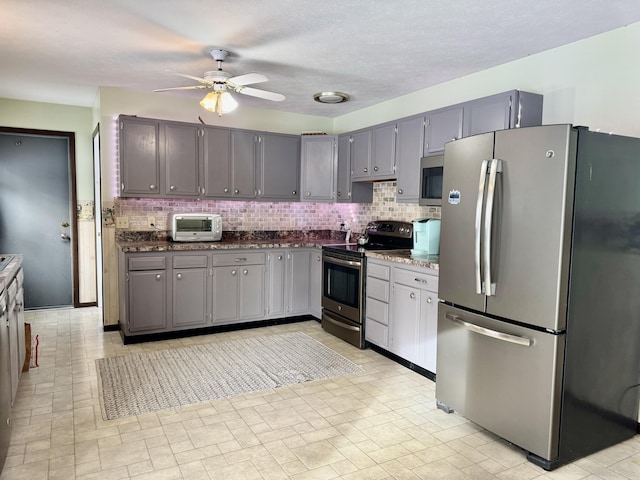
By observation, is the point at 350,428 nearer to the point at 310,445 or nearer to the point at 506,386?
the point at 310,445

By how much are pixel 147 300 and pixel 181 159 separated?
4.94 feet

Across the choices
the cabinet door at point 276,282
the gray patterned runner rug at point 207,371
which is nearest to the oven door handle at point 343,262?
the cabinet door at point 276,282

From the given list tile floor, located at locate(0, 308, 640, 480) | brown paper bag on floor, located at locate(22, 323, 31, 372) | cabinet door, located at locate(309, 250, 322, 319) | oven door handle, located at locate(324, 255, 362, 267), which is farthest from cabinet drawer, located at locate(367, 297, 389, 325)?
brown paper bag on floor, located at locate(22, 323, 31, 372)

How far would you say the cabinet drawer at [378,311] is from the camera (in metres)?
3.84

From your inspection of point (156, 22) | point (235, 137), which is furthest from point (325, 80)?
point (156, 22)

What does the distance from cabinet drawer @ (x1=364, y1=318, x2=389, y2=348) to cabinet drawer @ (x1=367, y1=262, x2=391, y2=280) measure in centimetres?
44

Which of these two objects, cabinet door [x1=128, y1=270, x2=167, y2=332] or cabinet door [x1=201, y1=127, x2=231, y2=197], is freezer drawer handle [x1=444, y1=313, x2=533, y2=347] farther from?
cabinet door [x1=201, y1=127, x2=231, y2=197]

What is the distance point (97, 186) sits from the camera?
5.49m

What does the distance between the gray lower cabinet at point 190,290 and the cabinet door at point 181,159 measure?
77 cm

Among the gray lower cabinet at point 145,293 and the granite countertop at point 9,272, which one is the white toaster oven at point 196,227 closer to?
the gray lower cabinet at point 145,293

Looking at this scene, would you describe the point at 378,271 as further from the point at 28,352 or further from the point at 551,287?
the point at 28,352

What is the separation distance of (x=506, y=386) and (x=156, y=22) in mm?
3083

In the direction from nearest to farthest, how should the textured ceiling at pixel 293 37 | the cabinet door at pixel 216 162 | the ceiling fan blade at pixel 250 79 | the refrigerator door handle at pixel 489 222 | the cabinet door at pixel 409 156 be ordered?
the refrigerator door handle at pixel 489 222, the textured ceiling at pixel 293 37, the ceiling fan blade at pixel 250 79, the cabinet door at pixel 409 156, the cabinet door at pixel 216 162

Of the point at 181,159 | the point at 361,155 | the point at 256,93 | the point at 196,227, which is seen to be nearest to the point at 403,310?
the point at 361,155
